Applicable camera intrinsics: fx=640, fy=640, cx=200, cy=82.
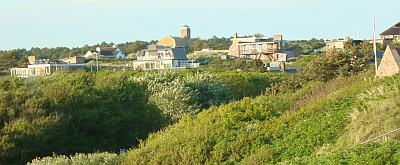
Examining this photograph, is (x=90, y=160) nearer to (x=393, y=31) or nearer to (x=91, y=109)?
(x=91, y=109)

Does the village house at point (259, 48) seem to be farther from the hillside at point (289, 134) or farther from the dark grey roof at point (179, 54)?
the hillside at point (289, 134)

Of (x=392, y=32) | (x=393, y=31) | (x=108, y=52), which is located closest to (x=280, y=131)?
(x=392, y=32)

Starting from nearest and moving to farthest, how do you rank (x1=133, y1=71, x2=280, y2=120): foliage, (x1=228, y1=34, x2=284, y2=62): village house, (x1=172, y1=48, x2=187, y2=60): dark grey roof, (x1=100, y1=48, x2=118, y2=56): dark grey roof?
(x1=133, y1=71, x2=280, y2=120): foliage < (x1=172, y1=48, x2=187, y2=60): dark grey roof < (x1=228, y1=34, x2=284, y2=62): village house < (x1=100, y1=48, x2=118, y2=56): dark grey roof

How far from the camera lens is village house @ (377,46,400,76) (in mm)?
23656

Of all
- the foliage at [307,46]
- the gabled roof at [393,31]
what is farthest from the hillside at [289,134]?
the foliage at [307,46]

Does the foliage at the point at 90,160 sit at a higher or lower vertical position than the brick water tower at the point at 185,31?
lower

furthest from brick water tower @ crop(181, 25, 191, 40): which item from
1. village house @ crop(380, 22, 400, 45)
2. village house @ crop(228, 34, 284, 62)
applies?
village house @ crop(380, 22, 400, 45)

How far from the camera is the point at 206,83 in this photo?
1471 inches

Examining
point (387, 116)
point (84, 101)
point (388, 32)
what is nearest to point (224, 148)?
point (387, 116)

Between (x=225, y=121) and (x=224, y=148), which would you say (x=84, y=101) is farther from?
(x=224, y=148)

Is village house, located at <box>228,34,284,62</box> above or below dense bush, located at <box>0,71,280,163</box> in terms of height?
above

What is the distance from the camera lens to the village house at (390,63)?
931 inches

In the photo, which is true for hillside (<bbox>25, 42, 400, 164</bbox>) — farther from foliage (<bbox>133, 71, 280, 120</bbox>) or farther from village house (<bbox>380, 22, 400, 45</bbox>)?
village house (<bbox>380, 22, 400, 45</bbox>)

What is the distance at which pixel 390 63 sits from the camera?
24.1 meters
